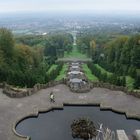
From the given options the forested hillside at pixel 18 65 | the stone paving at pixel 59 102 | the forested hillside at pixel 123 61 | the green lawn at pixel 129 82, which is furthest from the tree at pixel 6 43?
the stone paving at pixel 59 102

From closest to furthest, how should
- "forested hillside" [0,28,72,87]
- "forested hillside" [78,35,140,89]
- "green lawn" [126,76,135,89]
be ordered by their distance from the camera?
"forested hillside" [0,28,72,87], "green lawn" [126,76,135,89], "forested hillside" [78,35,140,89]

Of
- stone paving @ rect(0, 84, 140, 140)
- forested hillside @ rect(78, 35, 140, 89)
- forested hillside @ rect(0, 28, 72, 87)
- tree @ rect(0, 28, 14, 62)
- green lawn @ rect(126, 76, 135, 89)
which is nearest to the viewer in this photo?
stone paving @ rect(0, 84, 140, 140)

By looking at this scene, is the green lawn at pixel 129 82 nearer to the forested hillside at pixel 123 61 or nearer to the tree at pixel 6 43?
the forested hillside at pixel 123 61

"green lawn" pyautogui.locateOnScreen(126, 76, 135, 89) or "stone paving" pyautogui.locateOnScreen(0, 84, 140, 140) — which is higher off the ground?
"stone paving" pyautogui.locateOnScreen(0, 84, 140, 140)

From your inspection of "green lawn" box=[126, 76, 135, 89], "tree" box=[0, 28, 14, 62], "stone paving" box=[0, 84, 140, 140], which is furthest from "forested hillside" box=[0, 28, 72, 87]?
"green lawn" box=[126, 76, 135, 89]

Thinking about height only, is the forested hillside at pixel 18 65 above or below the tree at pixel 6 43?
below

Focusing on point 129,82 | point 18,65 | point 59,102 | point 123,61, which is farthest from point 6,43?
point 123,61

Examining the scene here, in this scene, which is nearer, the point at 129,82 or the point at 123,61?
the point at 129,82

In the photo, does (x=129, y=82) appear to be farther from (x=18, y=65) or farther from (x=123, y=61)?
(x=18, y=65)

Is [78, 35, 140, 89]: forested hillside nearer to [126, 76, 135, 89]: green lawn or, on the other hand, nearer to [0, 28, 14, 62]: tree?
[126, 76, 135, 89]: green lawn
